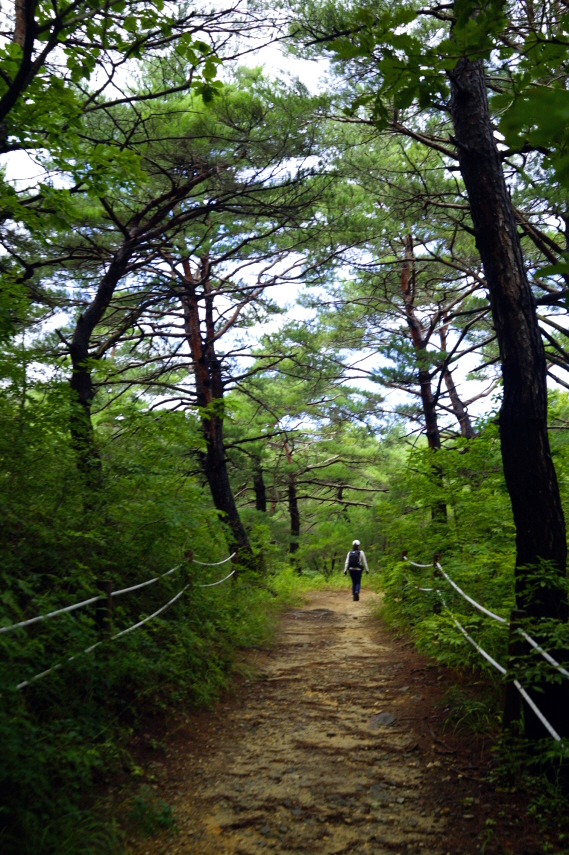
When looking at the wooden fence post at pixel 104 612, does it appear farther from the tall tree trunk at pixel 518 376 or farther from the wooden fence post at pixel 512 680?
the tall tree trunk at pixel 518 376

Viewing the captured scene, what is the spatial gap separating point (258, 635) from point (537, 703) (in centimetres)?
491

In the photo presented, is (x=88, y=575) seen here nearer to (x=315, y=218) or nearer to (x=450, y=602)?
(x=450, y=602)

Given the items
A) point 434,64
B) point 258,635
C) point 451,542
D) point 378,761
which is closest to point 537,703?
point 378,761

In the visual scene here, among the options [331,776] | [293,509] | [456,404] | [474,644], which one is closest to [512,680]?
[474,644]

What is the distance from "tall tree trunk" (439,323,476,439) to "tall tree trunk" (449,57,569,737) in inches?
290

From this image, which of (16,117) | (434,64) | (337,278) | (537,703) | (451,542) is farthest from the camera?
(337,278)

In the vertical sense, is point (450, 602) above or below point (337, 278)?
below

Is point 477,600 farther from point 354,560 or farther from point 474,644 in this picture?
point 354,560

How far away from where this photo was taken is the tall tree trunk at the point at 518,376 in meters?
4.02

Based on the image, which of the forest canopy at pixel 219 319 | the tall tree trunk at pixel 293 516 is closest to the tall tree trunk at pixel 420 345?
the forest canopy at pixel 219 319

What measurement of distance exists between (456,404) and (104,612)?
10684mm

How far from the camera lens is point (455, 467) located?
7684 millimetres

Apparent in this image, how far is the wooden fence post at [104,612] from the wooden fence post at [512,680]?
8.78 ft

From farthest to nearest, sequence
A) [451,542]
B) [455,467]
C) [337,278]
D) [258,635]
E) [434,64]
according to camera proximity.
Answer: [337,278], [258,635], [455,467], [451,542], [434,64]
